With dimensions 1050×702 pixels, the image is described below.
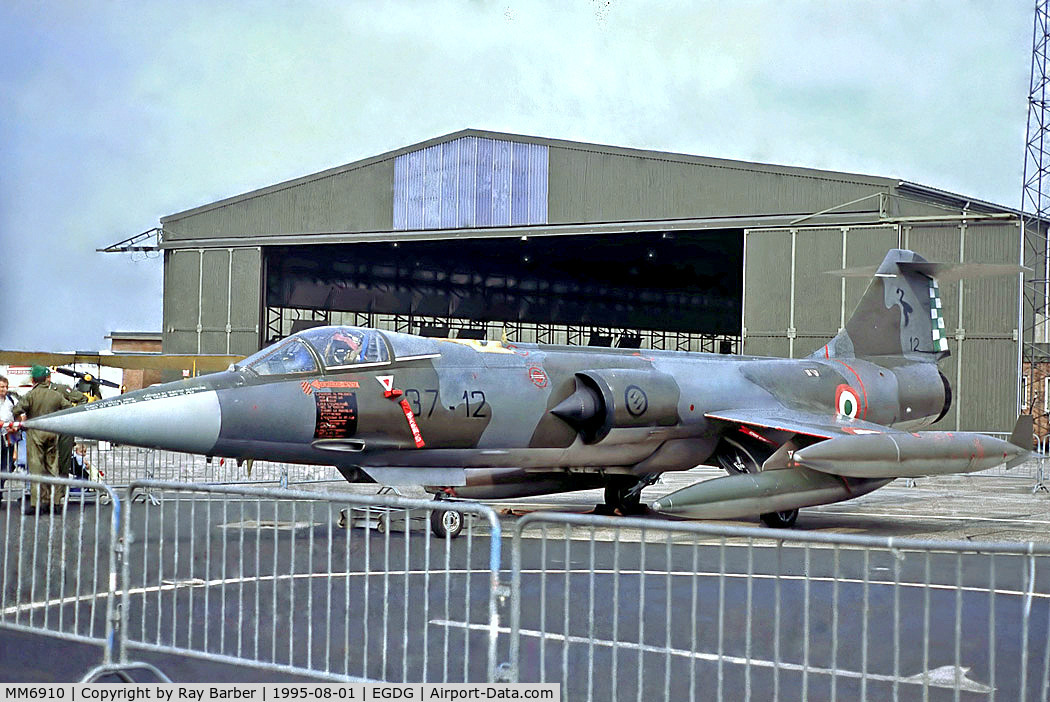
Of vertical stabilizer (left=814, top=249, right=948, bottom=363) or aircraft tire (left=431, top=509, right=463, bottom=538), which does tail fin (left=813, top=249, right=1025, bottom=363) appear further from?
aircraft tire (left=431, top=509, right=463, bottom=538)

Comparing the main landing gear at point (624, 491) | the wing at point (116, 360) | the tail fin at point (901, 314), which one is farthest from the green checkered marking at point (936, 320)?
the wing at point (116, 360)

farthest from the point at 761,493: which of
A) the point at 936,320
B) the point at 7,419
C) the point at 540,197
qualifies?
the point at 540,197

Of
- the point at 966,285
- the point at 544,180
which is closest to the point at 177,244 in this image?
the point at 544,180

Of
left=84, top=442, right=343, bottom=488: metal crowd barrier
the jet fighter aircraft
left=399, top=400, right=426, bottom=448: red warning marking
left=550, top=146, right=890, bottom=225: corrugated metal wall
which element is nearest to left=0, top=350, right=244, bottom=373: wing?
left=84, top=442, right=343, bottom=488: metal crowd barrier

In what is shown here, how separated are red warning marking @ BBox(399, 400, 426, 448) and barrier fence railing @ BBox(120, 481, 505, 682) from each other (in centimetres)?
153

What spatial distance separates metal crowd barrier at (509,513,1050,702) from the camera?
4305mm

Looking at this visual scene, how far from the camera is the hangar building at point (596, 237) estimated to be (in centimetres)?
2622

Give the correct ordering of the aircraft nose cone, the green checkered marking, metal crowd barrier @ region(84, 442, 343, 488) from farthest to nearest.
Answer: metal crowd barrier @ region(84, 442, 343, 488) → the green checkered marking → the aircraft nose cone

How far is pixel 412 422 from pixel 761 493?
12.2 ft

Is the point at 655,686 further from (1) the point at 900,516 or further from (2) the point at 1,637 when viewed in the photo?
(1) the point at 900,516

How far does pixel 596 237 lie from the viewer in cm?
3017

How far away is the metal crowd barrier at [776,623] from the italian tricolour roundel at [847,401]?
14.5 feet

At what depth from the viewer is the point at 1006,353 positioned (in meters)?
26.0

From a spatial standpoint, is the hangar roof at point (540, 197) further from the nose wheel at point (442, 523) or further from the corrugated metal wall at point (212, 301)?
the nose wheel at point (442, 523)
